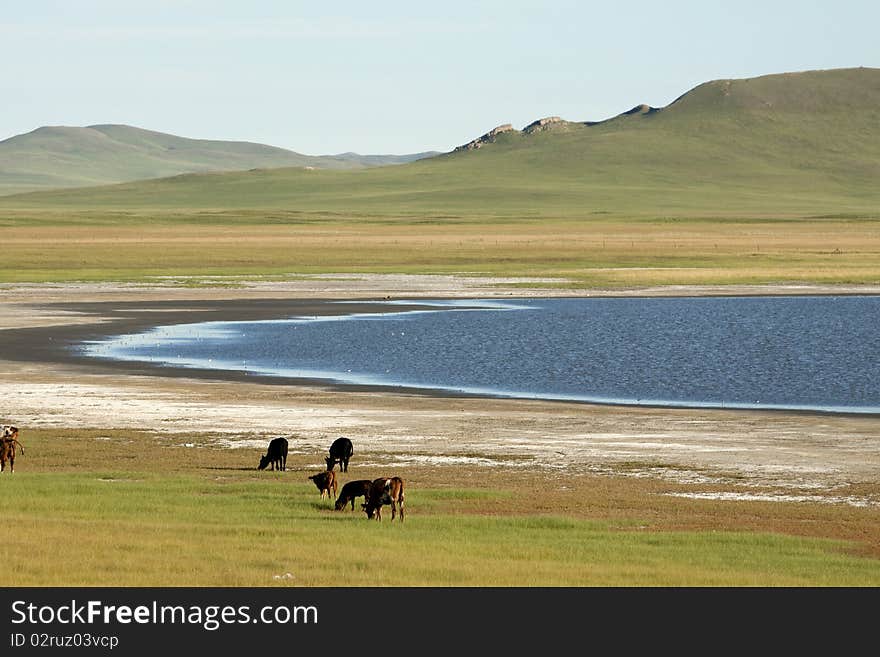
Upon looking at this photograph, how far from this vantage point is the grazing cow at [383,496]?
946 inches

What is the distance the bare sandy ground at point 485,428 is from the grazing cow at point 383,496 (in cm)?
618

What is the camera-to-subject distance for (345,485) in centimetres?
2520

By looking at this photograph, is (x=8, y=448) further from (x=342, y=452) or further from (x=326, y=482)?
(x=326, y=482)

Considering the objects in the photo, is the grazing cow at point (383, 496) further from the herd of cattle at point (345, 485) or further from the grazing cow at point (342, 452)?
the grazing cow at point (342, 452)

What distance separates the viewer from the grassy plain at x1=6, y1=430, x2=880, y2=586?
1942cm

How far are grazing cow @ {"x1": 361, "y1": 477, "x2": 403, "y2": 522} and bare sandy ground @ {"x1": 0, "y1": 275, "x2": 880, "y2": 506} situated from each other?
6.18 meters

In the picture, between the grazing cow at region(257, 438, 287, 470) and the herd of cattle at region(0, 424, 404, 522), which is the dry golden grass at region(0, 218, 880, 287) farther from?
the herd of cattle at region(0, 424, 404, 522)

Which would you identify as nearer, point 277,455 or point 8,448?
point 8,448

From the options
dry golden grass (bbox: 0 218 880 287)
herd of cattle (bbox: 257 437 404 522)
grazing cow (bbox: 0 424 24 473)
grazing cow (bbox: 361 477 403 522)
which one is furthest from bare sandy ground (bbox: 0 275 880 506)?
dry golden grass (bbox: 0 218 880 287)

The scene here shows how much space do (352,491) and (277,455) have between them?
4913 mm

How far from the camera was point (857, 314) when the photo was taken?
72312mm

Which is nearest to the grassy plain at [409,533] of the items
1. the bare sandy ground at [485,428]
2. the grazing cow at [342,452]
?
the grazing cow at [342,452]

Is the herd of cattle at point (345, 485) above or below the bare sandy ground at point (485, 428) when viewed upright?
above

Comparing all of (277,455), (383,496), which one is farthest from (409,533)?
(277,455)
